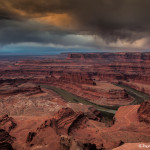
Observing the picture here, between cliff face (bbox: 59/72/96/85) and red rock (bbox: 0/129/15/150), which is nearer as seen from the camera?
red rock (bbox: 0/129/15/150)

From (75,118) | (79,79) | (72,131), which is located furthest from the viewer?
(79,79)

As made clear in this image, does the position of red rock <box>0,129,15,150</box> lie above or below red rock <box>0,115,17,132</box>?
above

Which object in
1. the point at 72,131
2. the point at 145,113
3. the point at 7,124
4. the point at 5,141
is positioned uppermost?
the point at 5,141

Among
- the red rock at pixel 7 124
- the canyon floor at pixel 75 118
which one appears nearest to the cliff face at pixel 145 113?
the canyon floor at pixel 75 118

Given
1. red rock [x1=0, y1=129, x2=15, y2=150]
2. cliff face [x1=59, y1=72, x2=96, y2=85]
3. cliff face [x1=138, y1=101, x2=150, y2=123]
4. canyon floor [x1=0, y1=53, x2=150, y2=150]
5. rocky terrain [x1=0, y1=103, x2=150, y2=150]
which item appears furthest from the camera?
cliff face [x1=59, y1=72, x2=96, y2=85]

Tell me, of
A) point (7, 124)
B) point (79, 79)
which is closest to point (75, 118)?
point (7, 124)

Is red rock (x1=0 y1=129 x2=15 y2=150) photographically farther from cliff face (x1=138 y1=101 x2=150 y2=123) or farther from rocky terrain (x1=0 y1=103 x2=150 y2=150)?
cliff face (x1=138 y1=101 x2=150 y2=123)

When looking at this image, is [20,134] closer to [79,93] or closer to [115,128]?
[115,128]

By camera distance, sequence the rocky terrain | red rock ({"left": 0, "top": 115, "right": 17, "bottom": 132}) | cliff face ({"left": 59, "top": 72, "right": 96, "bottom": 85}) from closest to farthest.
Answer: the rocky terrain → red rock ({"left": 0, "top": 115, "right": 17, "bottom": 132}) → cliff face ({"left": 59, "top": 72, "right": 96, "bottom": 85})

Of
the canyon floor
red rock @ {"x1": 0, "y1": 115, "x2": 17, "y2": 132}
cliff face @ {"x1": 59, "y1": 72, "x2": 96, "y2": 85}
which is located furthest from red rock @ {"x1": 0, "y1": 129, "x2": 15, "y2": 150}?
cliff face @ {"x1": 59, "y1": 72, "x2": 96, "y2": 85}

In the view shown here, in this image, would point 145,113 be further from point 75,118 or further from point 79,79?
point 79,79

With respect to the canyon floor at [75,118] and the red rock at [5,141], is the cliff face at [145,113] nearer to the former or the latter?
the canyon floor at [75,118]
